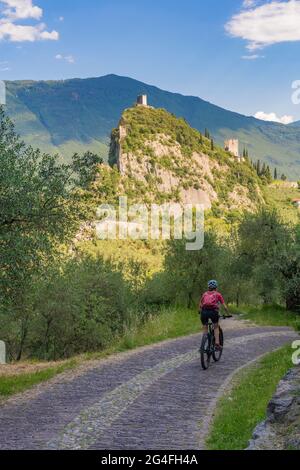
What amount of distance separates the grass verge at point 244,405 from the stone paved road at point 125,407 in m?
0.37

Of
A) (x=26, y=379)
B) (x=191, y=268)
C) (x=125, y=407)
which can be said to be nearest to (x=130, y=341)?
(x=26, y=379)

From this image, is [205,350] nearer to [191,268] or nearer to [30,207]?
[30,207]

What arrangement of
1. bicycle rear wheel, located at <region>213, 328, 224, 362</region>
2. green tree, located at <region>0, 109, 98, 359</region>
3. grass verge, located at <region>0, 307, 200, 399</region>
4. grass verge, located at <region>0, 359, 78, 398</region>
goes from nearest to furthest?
green tree, located at <region>0, 109, 98, 359</region> → grass verge, located at <region>0, 359, 78, 398</region> → grass verge, located at <region>0, 307, 200, 399</region> → bicycle rear wheel, located at <region>213, 328, 224, 362</region>

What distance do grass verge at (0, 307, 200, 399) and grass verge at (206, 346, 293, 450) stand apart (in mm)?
6852

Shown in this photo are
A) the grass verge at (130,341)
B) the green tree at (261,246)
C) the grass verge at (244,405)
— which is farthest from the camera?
the green tree at (261,246)

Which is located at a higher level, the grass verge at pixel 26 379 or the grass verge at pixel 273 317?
the grass verge at pixel 26 379

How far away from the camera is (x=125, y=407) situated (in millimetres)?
13219

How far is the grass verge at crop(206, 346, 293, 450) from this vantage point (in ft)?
34.0

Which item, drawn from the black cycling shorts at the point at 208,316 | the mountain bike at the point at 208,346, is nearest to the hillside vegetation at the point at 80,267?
the black cycling shorts at the point at 208,316

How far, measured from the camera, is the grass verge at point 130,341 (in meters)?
17.8

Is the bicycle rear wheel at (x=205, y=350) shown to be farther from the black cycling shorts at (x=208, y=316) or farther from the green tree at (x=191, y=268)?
the green tree at (x=191, y=268)

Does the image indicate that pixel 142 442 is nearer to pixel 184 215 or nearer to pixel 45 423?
pixel 45 423

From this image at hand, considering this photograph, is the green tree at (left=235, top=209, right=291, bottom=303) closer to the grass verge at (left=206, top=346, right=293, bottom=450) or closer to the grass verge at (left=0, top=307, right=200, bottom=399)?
the grass verge at (left=0, top=307, right=200, bottom=399)

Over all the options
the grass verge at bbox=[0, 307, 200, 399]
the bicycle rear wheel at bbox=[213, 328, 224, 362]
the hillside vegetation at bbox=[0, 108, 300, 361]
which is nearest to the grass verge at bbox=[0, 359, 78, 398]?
the grass verge at bbox=[0, 307, 200, 399]
